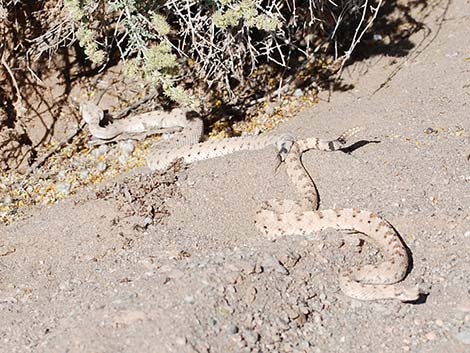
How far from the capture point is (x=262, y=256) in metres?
5.66

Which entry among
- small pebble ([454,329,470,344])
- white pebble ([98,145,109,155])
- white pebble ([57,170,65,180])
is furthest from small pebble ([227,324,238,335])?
white pebble ([98,145,109,155])

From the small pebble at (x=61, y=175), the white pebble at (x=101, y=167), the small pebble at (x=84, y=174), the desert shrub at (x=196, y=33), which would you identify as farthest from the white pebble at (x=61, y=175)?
the desert shrub at (x=196, y=33)

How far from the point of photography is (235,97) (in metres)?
Answer: 9.65

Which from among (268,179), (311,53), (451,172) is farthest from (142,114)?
(451,172)

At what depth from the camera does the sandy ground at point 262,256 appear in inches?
194

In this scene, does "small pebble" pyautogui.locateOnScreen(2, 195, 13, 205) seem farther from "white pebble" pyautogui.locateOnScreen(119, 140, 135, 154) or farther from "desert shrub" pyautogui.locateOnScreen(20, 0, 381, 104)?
"desert shrub" pyautogui.locateOnScreen(20, 0, 381, 104)

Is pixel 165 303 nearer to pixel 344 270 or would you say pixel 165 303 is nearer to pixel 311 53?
pixel 344 270

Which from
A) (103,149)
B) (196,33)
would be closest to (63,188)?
(103,149)

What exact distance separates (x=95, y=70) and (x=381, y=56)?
13.2 feet

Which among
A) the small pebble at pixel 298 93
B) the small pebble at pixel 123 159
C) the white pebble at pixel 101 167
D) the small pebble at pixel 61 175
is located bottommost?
the small pebble at pixel 298 93

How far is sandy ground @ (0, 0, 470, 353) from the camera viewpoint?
493 cm

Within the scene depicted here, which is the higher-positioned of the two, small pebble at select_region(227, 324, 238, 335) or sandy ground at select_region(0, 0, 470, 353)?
small pebble at select_region(227, 324, 238, 335)

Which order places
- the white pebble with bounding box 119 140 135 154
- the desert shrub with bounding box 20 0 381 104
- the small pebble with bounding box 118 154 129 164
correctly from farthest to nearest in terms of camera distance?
the white pebble with bounding box 119 140 135 154 → the small pebble with bounding box 118 154 129 164 → the desert shrub with bounding box 20 0 381 104

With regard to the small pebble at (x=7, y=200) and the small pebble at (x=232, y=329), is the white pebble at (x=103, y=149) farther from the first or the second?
the small pebble at (x=232, y=329)
